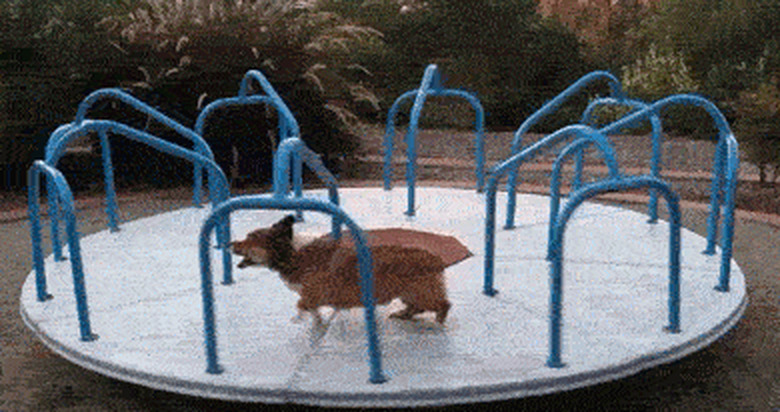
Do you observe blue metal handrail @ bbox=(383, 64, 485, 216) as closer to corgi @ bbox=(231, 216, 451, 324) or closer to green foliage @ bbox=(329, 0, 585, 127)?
corgi @ bbox=(231, 216, 451, 324)

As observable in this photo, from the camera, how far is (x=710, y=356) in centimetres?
437

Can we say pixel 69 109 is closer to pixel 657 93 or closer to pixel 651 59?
pixel 657 93

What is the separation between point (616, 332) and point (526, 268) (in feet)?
3.79

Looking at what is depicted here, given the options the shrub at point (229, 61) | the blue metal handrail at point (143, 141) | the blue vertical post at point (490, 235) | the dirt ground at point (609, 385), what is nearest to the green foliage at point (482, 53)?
the shrub at point (229, 61)

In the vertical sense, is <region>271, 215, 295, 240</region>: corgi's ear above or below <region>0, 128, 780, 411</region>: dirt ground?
above

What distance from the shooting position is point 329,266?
141 inches

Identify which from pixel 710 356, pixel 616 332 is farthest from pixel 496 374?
pixel 710 356

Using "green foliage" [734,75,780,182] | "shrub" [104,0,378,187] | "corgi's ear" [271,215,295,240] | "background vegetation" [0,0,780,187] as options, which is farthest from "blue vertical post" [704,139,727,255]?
"shrub" [104,0,378,187]

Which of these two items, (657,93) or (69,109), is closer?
(69,109)

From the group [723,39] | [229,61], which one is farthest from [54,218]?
[723,39]

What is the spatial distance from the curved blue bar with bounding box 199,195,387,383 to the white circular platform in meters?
0.16

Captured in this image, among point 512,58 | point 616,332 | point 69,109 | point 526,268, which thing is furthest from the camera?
point 512,58

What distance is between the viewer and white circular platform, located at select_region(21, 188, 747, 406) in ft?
10.9

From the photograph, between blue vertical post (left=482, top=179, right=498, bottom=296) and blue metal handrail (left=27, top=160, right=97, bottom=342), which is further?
blue vertical post (left=482, top=179, right=498, bottom=296)
